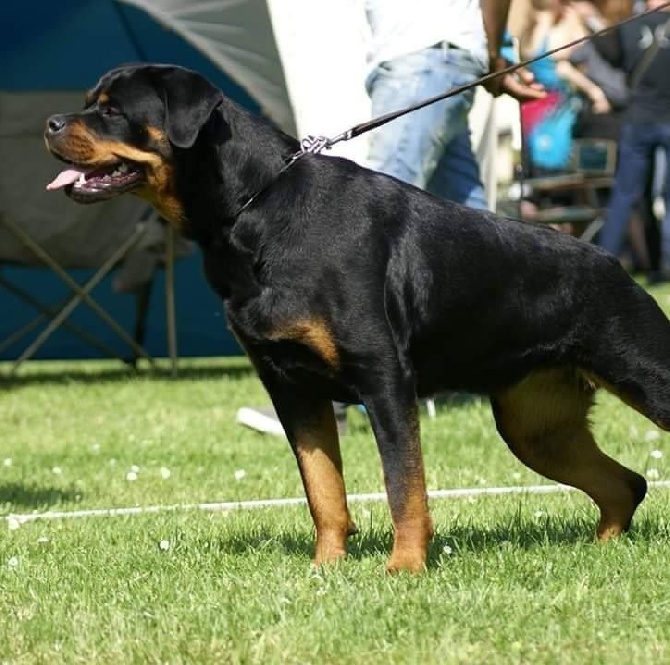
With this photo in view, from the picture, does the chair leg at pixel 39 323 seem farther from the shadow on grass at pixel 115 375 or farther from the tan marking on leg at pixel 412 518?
the tan marking on leg at pixel 412 518

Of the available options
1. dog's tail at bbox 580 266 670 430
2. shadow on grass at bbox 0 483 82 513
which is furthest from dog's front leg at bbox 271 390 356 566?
shadow on grass at bbox 0 483 82 513

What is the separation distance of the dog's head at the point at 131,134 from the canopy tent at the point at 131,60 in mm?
3268

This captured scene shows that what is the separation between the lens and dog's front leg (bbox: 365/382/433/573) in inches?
169

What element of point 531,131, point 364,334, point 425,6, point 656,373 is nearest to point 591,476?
point 656,373

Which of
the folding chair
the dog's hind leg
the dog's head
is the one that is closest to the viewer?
the dog's head

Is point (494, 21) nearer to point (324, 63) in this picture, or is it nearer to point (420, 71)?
point (420, 71)

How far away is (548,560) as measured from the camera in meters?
4.47

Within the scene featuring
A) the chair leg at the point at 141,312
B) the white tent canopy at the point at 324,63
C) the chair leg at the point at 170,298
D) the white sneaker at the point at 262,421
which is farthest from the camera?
the chair leg at the point at 141,312

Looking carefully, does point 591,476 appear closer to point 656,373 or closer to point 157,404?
point 656,373

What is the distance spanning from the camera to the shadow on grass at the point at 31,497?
6.17 m

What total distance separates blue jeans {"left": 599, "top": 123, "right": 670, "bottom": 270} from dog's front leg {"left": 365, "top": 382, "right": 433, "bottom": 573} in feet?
35.0

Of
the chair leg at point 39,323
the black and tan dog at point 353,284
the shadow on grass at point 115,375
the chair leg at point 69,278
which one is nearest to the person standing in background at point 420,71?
the black and tan dog at point 353,284

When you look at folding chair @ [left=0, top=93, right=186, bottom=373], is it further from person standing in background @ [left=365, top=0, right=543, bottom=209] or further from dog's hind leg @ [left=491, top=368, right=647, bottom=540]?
dog's hind leg @ [left=491, top=368, right=647, bottom=540]

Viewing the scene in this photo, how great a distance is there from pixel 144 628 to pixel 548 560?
128cm
